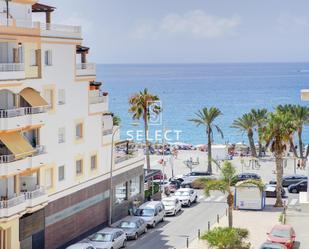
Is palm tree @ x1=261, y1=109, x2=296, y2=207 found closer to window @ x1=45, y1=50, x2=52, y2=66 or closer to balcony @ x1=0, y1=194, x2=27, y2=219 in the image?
window @ x1=45, y1=50, x2=52, y2=66

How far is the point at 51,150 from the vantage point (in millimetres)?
47500

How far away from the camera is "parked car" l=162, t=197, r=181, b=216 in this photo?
60.2m

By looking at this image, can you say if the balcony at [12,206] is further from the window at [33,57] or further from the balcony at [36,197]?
the window at [33,57]

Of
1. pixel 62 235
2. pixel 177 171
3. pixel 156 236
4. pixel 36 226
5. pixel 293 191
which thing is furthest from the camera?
pixel 177 171

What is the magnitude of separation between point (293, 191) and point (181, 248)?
77.1ft

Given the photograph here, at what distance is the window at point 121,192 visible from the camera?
5753 centimetres

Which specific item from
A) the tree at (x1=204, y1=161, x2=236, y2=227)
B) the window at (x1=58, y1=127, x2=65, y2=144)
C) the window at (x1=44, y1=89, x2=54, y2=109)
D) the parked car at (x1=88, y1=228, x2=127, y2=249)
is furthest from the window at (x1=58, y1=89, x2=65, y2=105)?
the tree at (x1=204, y1=161, x2=236, y2=227)

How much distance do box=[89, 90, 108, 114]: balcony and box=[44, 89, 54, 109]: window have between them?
5743mm

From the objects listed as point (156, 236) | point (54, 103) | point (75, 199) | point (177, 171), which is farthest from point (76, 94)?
point (177, 171)

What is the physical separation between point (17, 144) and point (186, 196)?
25081 millimetres

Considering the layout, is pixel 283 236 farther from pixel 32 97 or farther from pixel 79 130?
pixel 32 97

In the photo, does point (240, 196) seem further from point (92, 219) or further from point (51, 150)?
point (51, 150)

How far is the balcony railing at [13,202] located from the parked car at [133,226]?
1061 cm

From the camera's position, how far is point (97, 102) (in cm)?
5450
